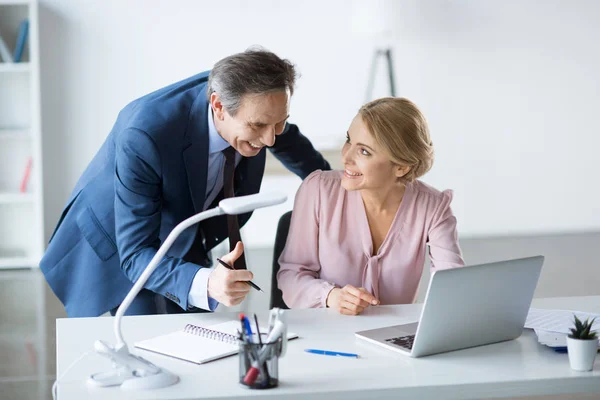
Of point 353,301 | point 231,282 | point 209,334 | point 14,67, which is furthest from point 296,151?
point 14,67

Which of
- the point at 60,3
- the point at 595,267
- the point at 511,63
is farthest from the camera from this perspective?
the point at 511,63

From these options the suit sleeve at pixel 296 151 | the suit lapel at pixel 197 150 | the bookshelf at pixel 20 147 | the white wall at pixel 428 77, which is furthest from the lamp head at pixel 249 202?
the bookshelf at pixel 20 147

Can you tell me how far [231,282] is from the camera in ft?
6.24

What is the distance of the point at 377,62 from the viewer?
6.64 metres

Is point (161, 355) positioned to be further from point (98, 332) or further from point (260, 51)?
point (260, 51)

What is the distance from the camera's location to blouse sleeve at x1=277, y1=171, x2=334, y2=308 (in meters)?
2.33

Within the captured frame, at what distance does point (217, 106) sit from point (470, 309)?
95cm

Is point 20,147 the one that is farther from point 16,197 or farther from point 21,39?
point 21,39

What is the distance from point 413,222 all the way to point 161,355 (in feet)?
3.24

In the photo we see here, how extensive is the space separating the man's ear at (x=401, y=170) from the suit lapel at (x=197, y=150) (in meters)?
0.57

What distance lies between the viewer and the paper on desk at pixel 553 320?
1.90m

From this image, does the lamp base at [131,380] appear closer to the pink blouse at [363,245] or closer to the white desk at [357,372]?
the white desk at [357,372]

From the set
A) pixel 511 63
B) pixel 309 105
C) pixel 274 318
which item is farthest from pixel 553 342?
pixel 511 63

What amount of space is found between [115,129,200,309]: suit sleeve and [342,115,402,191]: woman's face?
56 centimetres
